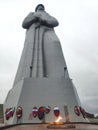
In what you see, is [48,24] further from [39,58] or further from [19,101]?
[19,101]

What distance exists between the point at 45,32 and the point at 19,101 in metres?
6.56

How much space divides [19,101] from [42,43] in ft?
17.8

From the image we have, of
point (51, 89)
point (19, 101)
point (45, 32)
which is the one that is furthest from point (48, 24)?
point (19, 101)

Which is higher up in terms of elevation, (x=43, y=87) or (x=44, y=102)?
(x=43, y=87)

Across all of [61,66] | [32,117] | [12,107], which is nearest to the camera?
[32,117]

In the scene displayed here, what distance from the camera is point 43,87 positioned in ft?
44.8

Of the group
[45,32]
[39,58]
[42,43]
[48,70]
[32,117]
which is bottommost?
[32,117]

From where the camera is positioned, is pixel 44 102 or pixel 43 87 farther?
pixel 43 87

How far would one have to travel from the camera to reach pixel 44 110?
12828mm

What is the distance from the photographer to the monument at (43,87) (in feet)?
41.9

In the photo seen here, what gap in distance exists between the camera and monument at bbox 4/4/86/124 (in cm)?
1277

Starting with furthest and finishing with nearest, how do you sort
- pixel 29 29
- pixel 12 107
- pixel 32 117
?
pixel 29 29 → pixel 12 107 → pixel 32 117

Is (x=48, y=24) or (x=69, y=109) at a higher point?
(x=48, y=24)

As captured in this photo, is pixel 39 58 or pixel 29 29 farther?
pixel 29 29
